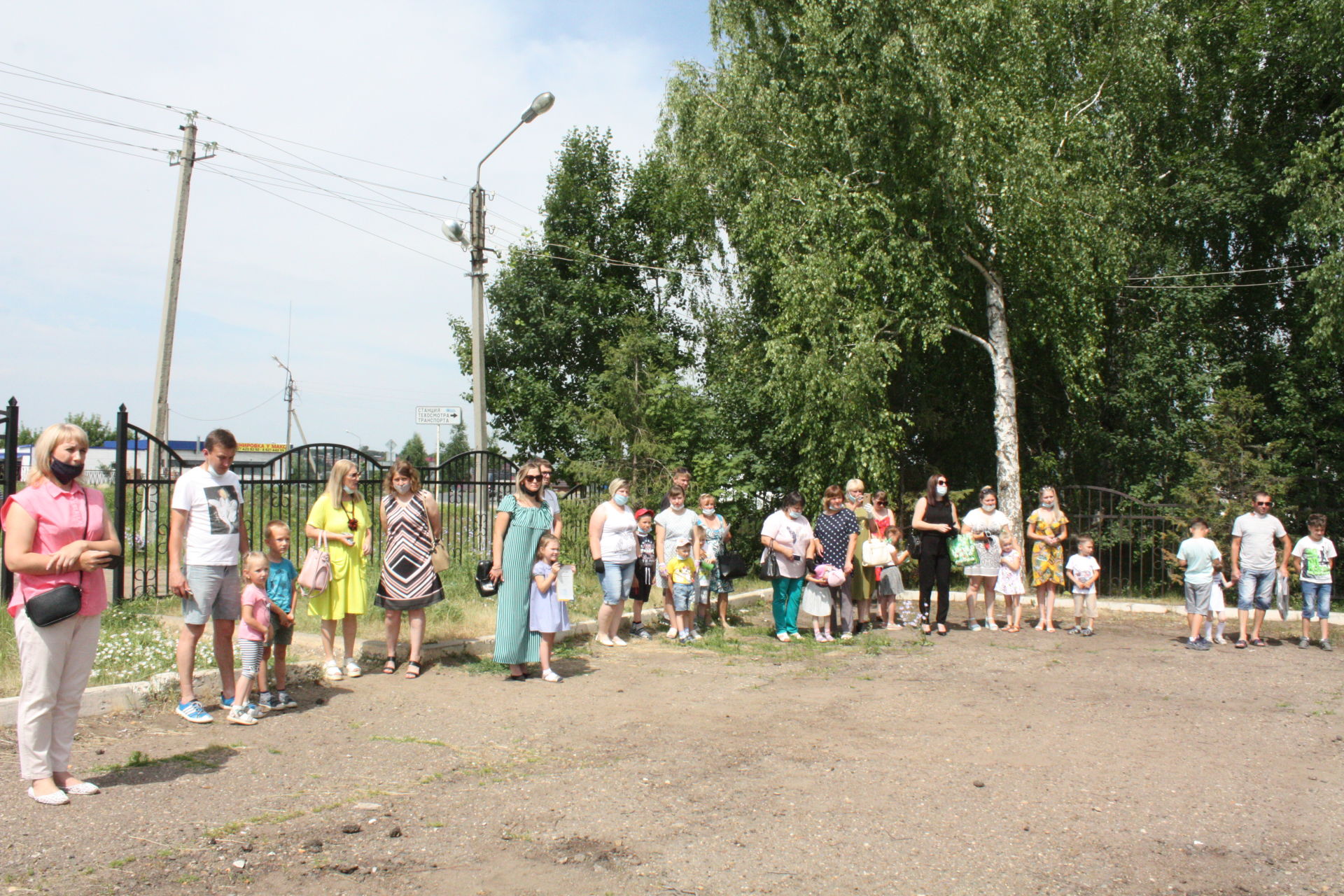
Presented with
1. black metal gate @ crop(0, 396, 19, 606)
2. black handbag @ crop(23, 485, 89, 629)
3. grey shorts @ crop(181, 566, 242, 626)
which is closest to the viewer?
black handbag @ crop(23, 485, 89, 629)

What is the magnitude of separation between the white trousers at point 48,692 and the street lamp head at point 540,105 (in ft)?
39.0

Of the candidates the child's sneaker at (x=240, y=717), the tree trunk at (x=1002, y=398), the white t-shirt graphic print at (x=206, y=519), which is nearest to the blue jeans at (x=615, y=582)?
the child's sneaker at (x=240, y=717)

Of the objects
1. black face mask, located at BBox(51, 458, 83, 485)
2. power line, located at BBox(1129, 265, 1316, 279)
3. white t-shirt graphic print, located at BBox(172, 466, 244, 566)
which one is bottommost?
white t-shirt graphic print, located at BBox(172, 466, 244, 566)

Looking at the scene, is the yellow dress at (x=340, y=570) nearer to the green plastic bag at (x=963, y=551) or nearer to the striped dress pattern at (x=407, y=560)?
the striped dress pattern at (x=407, y=560)

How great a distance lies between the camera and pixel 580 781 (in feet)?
16.9

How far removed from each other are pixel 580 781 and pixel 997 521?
7.26 m

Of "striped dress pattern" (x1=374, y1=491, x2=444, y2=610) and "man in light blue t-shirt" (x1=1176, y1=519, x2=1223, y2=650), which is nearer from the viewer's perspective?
"striped dress pattern" (x1=374, y1=491, x2=444, y2=610)

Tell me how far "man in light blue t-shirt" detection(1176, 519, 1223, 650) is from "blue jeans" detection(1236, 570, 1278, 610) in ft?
0.98

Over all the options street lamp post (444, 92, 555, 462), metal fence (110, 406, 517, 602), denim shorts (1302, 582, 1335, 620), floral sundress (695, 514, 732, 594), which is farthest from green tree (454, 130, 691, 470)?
denim shorts (1302, 582, 1335, 620)

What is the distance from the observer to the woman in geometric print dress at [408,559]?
7.64 metres

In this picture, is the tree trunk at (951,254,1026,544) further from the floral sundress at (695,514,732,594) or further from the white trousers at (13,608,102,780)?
the white trousers at (13,608,102,780)

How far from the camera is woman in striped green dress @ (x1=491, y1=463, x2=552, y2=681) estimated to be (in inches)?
301

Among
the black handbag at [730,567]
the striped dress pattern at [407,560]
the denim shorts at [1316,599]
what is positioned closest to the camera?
the striped dress pattern at [407,560]

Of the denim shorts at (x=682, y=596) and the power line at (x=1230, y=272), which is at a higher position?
the power line at (x=1230, y=272)
